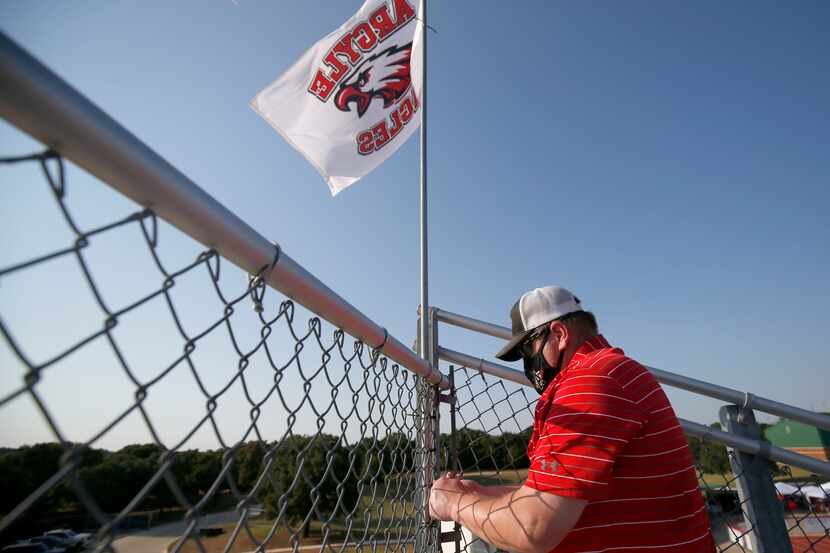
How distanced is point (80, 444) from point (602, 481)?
129cm

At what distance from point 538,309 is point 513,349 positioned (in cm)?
27

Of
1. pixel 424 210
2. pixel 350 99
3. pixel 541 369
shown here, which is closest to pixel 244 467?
pixel 541 369

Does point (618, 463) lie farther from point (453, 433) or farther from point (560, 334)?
point (453, 433)

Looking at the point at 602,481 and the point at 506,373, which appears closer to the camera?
the point at 602,481

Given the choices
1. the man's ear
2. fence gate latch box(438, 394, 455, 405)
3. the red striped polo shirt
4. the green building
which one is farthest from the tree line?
the green building

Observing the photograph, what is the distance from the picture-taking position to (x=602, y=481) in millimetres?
1258

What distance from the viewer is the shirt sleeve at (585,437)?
127 cm

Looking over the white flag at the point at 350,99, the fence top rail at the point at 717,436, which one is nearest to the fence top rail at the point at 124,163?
the fence top rail at the point at 717,436

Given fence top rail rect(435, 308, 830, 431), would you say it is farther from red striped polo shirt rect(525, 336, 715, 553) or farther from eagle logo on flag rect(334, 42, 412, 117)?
eagle logo on flag rect(334, 42, 412, 117)

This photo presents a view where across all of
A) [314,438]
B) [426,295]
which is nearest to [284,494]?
[314,438]

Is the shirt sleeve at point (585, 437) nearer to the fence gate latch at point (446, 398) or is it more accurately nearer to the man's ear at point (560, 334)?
the man's ear at point (560, 334)

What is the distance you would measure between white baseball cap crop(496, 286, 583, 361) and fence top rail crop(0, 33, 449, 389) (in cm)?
125

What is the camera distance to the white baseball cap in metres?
1.98

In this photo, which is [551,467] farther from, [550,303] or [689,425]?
[689,425]
